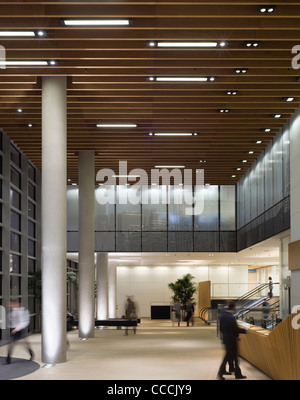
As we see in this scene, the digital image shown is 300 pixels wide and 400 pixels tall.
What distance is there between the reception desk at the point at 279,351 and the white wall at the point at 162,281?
31.1m

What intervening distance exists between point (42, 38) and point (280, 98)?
6.75m

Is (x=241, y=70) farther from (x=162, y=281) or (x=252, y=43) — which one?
(x=162, y=281)

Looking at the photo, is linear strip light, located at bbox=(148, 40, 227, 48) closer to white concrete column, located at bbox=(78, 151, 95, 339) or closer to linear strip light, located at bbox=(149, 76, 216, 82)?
linear strip light, located at bbox=(149, 76, 216, 82)

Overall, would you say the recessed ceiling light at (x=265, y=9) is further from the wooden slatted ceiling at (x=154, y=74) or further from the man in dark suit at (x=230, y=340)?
the man in dark suit at (x=230, y=340)

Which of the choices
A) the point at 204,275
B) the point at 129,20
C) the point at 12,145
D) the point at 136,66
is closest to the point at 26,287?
the point at 12,145

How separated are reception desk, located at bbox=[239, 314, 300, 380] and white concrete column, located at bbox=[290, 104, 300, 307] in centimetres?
521

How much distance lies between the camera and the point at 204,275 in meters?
43.9

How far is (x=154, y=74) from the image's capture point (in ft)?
45.4

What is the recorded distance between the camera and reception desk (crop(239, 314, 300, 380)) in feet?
30.4

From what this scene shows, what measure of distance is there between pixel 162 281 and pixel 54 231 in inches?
1203

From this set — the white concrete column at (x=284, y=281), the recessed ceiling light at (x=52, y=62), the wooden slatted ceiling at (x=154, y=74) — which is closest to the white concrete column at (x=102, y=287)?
the wooden slatted ceiling at (x=154, y=74)

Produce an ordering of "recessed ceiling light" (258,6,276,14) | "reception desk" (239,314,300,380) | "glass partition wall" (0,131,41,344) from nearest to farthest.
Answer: "reception desk" (239,314,300,380) < "recessed ceiling light" (258,6,276,14) < "glass partition wall" (0,131,41,344)

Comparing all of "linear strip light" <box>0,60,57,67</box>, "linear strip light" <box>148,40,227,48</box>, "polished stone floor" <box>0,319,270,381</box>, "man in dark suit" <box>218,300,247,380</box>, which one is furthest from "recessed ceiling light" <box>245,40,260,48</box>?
"polished stone floor" <box>0,319,270,381</box>
